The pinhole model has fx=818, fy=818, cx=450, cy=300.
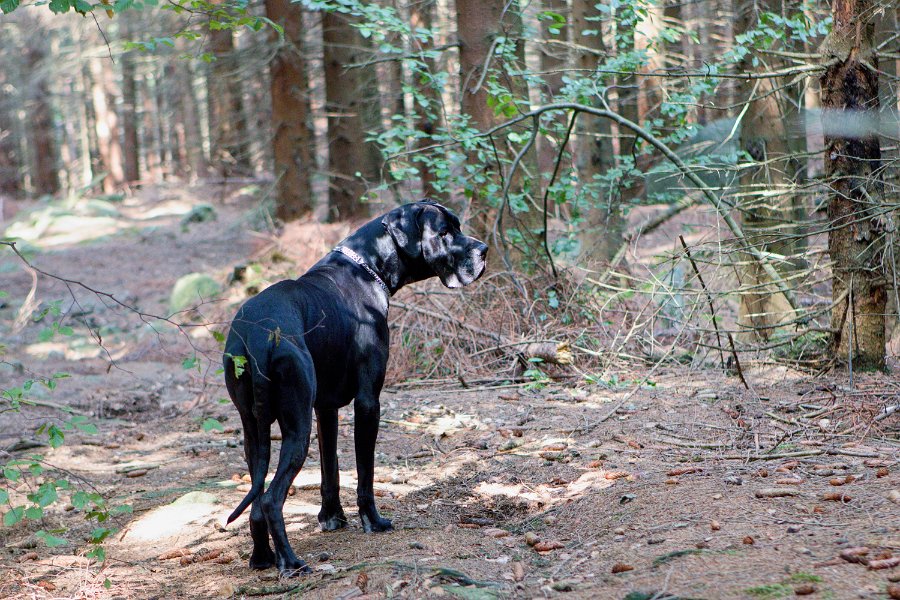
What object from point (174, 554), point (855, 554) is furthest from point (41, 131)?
point (855, 554)

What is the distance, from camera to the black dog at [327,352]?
394 cm

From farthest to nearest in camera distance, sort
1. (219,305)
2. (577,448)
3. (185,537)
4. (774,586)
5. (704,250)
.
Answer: (219,305)
(704,250)
(577,448)
(185,537)
(774,586)

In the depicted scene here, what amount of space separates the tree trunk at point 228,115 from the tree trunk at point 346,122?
2.65 metres

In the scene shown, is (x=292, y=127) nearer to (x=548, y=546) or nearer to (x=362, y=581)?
(x=548, y=546)

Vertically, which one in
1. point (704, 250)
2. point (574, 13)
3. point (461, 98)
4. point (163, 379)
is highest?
point (574, 13)

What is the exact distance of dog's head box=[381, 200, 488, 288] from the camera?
195 inches

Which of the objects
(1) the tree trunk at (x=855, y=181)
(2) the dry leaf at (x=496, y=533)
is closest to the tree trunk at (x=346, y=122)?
(1) the tree trunk at (x=855, y=181)

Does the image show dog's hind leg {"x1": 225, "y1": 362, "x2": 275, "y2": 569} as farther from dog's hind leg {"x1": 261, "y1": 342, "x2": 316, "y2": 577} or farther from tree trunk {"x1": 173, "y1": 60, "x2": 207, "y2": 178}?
tree trunk {"x1": 173, "y1": 60, "x2": 207, "y2": 178}

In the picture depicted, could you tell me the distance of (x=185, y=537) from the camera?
190 inches

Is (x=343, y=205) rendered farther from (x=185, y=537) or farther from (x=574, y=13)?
(x=185, y=537)

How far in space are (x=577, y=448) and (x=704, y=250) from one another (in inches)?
75.4

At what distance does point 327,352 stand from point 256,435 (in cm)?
59

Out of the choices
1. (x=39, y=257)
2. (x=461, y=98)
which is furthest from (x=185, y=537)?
(x=39, y=257)

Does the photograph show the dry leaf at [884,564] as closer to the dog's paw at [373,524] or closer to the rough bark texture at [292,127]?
the dog's paw at [373,524]
